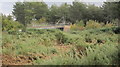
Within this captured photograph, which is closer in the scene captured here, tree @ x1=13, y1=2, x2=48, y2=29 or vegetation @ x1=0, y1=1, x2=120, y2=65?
vegetation @ x1=0, y1=1, x2=120, y2=65

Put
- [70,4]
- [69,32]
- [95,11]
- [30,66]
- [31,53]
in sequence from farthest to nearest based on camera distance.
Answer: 1. [69,32]
2. [95,11]
3. [70,4]
4. [31,53]
5. [30,66]

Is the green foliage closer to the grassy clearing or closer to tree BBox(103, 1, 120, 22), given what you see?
the grassy clearing

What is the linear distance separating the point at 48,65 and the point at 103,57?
0.46m

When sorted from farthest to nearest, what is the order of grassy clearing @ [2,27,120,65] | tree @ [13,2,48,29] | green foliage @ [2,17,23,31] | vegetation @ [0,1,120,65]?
green foliage @ [2,17,23,31] → tree @ [13,2,48,29] → vegetation @ [0,1,120,65] → grassy clearing @ [2,27,120,65]

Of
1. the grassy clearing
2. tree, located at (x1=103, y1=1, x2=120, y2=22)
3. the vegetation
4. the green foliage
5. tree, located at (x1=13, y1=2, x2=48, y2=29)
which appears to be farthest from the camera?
tree, located at (x1=103, y1=1, x2=120, y2=22)

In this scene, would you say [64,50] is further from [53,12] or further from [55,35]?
[55,35]

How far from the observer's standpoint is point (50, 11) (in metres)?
2.48

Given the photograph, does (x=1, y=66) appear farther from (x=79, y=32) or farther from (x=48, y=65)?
(x=79, y=32)

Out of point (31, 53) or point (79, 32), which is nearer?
point (31, 53)

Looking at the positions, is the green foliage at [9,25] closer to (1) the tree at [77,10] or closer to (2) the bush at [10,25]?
(2) the bush at [10,25]

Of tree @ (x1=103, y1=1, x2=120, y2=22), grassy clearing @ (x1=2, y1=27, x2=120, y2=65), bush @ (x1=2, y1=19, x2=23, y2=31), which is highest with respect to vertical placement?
tree @ (x1=103, y1=1, x2=120, y2=22)

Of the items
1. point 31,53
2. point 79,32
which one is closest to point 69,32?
point 79,32

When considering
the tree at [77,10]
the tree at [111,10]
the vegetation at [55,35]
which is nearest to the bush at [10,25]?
the vegetation at [55,35]

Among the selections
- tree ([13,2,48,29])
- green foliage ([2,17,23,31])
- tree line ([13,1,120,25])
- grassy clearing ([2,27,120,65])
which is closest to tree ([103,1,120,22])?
tree line ([13,1,120,25])
